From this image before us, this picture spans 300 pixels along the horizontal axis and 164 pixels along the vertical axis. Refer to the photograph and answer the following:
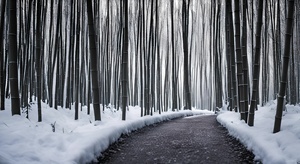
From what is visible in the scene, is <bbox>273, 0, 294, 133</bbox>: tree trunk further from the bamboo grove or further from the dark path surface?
the dark path surface

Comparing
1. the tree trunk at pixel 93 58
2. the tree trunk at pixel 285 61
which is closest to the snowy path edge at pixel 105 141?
the tree trunk at pixel 93 58

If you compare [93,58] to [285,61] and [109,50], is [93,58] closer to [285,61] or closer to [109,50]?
[285,61]

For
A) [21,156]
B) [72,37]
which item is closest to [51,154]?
[21,156]

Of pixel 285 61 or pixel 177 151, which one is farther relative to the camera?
pixel 177 151

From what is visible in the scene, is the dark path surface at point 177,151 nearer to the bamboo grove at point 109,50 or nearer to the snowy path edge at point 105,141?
the snowy path edge at point 105,141

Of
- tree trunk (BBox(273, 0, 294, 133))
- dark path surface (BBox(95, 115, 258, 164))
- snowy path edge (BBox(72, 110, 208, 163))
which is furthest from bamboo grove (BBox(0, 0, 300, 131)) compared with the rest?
dark path surface (BBox(95, 115, 258, 164))

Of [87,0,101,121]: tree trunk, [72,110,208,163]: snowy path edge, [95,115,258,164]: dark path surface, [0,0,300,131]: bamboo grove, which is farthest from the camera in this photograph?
[87,0,101,121]: tree trunk

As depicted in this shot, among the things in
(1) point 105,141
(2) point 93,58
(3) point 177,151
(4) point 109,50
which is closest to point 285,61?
(3) point 177,151

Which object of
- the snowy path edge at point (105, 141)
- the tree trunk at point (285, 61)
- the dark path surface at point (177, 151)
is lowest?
the dark path surface at point (177, 151)

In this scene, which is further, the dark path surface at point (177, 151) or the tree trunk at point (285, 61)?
the tree trunk at point (285, 61)

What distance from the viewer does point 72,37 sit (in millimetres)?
6965

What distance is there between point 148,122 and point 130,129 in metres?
1.45

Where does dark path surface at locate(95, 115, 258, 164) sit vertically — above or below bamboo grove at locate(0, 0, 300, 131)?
below

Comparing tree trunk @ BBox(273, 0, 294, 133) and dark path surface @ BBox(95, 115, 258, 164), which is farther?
tree trunk @ BBox(273, 0, 294, 133)
